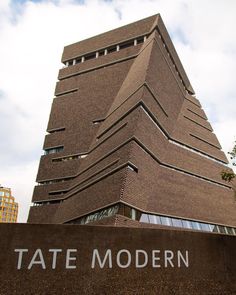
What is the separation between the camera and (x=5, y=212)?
13112 cm

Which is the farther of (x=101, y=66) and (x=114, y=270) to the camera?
(x=101, y=66)

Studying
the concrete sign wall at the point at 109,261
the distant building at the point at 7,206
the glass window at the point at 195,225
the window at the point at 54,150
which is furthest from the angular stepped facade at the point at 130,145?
the distant building at the point at 7,206

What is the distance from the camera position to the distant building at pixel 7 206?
5139 inches

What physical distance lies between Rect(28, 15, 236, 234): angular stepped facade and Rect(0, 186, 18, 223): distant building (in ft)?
321

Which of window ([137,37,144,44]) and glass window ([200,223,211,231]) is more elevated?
window ([137,37,144,44])

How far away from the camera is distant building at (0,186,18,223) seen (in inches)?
5139

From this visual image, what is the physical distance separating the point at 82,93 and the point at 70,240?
3735 centimetres

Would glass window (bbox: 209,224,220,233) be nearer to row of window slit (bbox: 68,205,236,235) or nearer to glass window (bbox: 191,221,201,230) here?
row of window slit (bbox: 68,205,236,235)

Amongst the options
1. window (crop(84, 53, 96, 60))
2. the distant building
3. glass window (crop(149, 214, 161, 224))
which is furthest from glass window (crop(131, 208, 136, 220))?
the distant building

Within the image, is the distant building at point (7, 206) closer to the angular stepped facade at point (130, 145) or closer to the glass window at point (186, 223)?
the angular stepped facade at point (130, 145)

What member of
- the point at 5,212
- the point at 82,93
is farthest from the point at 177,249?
the point at 5,212

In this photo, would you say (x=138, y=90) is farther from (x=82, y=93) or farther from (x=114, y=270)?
(x=114, y=270)

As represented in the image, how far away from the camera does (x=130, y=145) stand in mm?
25938

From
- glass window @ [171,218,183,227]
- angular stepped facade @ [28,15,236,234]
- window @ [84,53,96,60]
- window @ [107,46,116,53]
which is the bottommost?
glass window @ [171,218,183,227]
